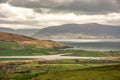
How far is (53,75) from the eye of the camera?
468 feet

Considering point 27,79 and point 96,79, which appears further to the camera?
point 27,79

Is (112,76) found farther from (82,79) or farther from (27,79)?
(27,79)

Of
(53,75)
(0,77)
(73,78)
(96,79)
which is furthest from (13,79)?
(96,79)

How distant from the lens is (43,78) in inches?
5408

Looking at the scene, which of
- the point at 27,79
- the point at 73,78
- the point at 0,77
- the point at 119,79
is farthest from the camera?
the point at 0,77

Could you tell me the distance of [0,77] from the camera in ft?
545

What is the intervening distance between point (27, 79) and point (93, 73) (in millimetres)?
37730

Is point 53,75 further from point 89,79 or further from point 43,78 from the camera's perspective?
point 89,79

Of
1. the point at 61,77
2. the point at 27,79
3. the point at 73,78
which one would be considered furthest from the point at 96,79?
the point at 27,79

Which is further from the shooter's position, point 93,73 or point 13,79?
point 13,79

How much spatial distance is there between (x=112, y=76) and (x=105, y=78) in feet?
11.9

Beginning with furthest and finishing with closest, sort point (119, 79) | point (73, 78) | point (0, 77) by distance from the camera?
point (0, 77)
point (73, 78)
point (119, 79)

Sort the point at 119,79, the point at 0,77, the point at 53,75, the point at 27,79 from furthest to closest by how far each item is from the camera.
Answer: the point at 0,77, the point at 27,79, the point at 53,75, the point at 119,79

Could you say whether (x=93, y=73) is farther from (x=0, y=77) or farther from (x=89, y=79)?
(x=0, y=77)
